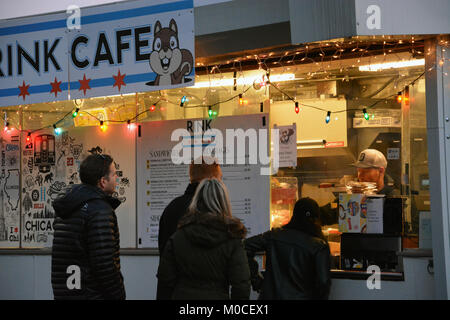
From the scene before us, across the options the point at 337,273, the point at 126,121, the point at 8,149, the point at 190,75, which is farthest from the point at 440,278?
the point at 8,149

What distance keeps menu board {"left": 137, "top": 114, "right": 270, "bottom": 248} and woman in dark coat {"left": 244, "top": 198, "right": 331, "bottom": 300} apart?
180cm

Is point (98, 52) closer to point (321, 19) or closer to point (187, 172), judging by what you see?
point (187, 172)

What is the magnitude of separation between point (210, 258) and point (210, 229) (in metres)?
0.21

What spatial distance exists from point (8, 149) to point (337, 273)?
4.69 metres

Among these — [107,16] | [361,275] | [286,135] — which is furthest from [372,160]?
[107,16]

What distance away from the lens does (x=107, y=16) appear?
6070 mm

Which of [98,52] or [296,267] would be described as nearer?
[296,267]

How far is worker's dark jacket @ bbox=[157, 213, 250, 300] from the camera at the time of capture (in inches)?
171

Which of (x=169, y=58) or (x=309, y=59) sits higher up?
(x=309, y=59)

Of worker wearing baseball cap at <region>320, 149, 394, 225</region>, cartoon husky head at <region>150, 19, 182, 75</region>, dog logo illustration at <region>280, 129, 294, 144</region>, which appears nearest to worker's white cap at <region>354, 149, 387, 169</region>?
worker wearing baseball cap at <region>320, 149, 394, 225</region>

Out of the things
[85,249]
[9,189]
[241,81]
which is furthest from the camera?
[9,189]

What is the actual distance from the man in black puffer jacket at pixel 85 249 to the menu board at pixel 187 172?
2.45 meters

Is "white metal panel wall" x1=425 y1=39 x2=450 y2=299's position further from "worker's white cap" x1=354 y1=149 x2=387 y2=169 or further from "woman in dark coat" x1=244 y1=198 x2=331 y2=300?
"woman in dark coat" x1=244 y1=198 x2=331 y2=300

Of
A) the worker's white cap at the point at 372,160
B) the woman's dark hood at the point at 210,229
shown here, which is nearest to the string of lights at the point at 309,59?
the worker's white cap at the point at 372,160
